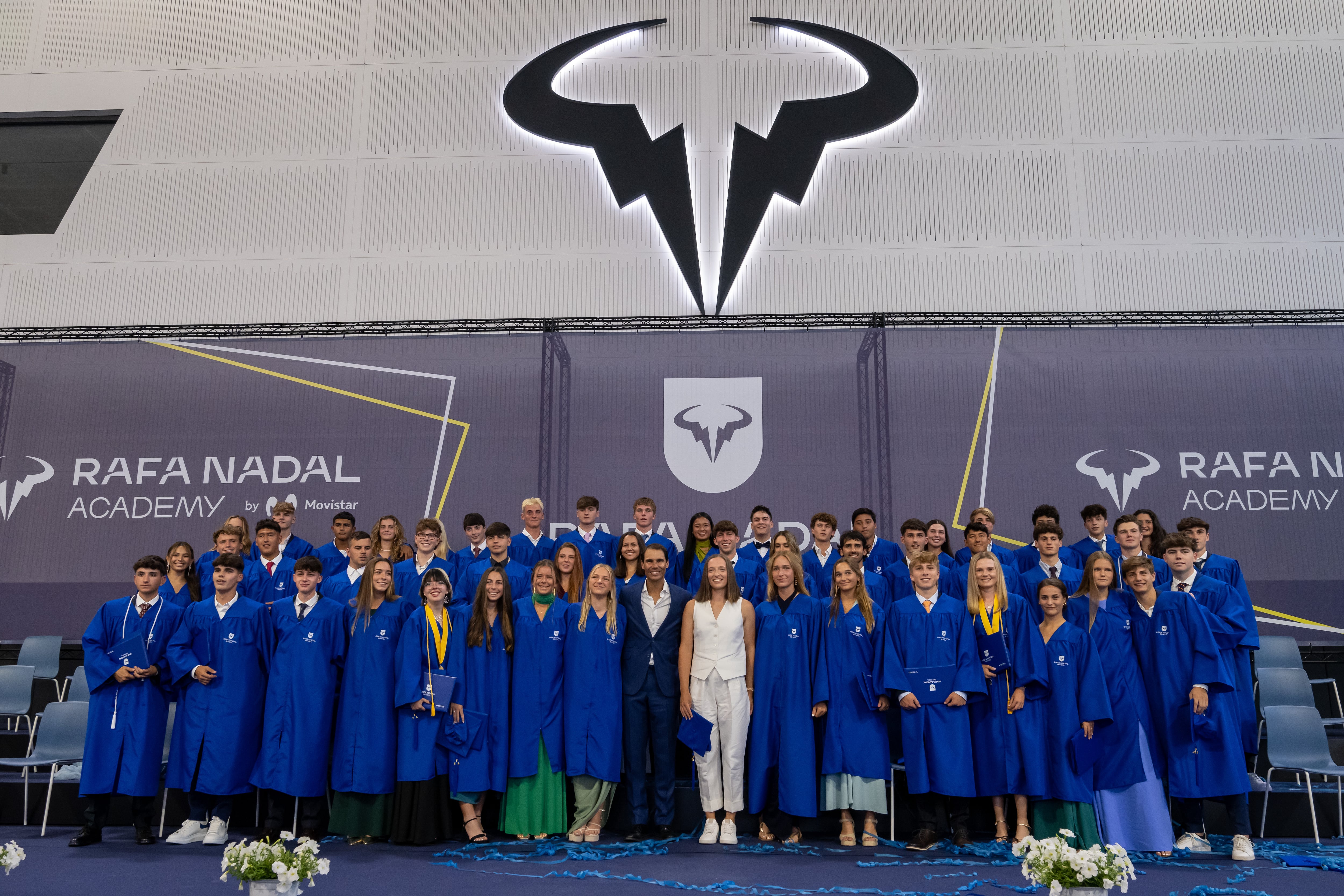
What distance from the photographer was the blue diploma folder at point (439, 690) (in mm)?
5004

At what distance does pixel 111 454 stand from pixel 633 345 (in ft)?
15.2

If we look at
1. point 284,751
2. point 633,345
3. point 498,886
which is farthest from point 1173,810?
point 633,345

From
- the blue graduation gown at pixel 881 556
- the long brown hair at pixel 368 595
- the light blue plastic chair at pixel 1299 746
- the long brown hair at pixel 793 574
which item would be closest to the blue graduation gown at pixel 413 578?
the long brown hair at pixel 368 595

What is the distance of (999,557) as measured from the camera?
6.42 metres

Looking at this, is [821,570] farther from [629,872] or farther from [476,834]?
[476,834]

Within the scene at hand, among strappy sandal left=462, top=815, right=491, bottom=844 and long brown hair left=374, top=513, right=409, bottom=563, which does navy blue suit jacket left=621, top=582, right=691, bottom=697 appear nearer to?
strappy sandal left=462, top=815, right=491, bottom=844

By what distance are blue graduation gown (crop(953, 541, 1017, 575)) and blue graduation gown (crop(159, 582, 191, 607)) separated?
445cm

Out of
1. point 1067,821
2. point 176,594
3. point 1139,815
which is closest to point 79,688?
point 176,594

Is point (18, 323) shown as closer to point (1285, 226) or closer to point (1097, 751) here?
point (1097, 751)

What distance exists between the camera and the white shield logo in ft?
26.9

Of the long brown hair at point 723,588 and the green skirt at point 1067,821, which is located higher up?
the long brown hair at point 723,588

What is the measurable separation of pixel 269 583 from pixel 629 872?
3039 millimetres

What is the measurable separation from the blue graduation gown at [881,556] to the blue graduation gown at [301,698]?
10.3 feet

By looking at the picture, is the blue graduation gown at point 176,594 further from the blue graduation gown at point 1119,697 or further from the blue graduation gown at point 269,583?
Answer: the blue graduation gown at point 1119,697
